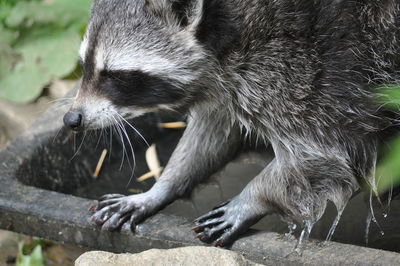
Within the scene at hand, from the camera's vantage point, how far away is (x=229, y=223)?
3918 mm

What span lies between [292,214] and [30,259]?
1.28m

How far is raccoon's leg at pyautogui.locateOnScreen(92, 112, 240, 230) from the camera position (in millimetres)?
4211

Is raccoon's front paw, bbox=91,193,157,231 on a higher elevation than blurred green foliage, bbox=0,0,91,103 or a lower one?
lower

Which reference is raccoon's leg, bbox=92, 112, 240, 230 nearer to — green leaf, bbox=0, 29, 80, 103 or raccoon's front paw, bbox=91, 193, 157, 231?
raccoon's front paw, bbox=91, 193, 157, 231

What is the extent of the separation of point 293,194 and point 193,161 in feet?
2.10

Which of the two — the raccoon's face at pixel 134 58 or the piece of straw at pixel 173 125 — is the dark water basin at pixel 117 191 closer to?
the piece of straw at pixel 173 125

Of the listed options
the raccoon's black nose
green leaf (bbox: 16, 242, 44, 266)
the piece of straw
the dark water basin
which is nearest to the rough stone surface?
the dark water basin

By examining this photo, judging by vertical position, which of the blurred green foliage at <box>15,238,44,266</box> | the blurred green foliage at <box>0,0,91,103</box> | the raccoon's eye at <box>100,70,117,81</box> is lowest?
the blurred green foliage at <box>15,238,44,266</box>

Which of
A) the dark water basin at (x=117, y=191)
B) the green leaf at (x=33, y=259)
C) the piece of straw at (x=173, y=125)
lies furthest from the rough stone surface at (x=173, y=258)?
the piece of straw at (x=173, y=125)

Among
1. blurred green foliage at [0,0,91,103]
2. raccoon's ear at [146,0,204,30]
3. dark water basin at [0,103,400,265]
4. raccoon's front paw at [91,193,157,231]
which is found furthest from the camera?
blurred green foliage at [0,0,91,103]

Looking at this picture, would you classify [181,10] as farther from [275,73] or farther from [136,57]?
[275,73]

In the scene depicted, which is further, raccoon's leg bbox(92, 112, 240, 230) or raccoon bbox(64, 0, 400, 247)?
raccoon's leg bbox(92, 112, 240, 230)

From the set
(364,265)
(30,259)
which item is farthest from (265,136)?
→ (30,259)

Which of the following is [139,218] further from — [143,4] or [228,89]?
[143,4]
